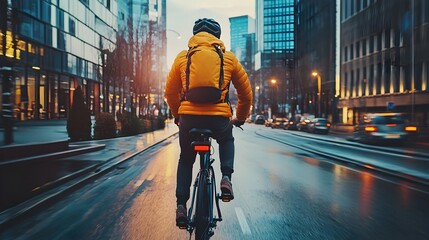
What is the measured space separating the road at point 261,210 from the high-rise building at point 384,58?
997 inches

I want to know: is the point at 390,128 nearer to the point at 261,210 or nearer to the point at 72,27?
the point at 261,210

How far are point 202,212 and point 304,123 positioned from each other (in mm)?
42756

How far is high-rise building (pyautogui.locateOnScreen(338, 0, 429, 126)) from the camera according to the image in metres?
39.8

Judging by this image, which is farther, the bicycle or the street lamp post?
the street lamp post

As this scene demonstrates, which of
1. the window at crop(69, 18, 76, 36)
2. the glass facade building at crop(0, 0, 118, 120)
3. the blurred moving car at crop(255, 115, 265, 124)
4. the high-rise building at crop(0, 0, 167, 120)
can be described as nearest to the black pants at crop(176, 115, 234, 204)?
the glass facade building at crop(0, 0, 118, 120)

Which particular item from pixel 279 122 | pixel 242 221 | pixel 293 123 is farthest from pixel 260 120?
pixel 242 221

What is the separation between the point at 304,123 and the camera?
150 feet

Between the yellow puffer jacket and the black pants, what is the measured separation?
0.07m

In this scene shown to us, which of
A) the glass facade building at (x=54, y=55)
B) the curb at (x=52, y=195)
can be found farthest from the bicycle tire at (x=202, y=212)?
the glass facade building at (x=54, y=55)

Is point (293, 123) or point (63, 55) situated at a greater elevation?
point (63, 55)

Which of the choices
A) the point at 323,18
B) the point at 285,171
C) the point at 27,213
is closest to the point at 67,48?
the point at 285,171

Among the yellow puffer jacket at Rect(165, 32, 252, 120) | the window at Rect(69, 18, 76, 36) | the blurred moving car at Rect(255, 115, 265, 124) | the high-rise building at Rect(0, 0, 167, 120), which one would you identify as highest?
the window at Rect(69, 18, 76, 36)

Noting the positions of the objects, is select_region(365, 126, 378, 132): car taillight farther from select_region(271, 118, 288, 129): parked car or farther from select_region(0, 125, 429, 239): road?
select_region(271, 118, 288, 129): parked car

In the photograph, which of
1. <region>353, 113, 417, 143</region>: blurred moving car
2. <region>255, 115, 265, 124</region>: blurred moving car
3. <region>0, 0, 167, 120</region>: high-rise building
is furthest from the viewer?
<region>255, 115, 265, 124</region>: blurred moving car
